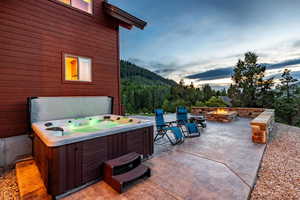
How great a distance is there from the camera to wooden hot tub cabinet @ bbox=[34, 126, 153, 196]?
1.87 meters

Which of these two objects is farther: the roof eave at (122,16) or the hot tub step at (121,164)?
the roof eave at (122,16)

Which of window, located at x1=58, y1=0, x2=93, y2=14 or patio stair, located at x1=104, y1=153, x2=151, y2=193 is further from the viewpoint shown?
window, located at x1=58, y1=0, x2=93, y2=14

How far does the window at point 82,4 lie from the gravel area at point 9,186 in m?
4.55

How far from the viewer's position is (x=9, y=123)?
3197mm

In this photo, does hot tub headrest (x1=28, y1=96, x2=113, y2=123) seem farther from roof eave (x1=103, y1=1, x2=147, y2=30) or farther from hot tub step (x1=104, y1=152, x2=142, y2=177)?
roof eave (x1=103, y1=1, x2=147, y2=30)

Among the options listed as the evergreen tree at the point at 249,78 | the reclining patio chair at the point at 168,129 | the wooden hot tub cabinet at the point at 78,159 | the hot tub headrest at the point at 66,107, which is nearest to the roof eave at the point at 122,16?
the hot tub headrest at the point at 66,107

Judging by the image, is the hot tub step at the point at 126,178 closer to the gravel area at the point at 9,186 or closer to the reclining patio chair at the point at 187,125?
the gravel area at the point at 9,186

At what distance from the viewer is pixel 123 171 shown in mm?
2299

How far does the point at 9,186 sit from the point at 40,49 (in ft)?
9.96

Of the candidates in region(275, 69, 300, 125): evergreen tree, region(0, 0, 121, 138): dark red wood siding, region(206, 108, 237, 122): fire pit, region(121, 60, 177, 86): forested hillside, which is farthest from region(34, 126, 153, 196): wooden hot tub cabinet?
region(121, 60, 177, 86): forested hillside

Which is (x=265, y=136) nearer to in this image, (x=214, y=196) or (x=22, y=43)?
(x=214, y=196)

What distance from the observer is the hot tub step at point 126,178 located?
2.00 meters

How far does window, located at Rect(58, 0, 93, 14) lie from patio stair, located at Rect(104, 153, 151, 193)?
4.68 meters

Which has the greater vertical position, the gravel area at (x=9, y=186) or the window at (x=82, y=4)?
the window at (x=82, y=4)
